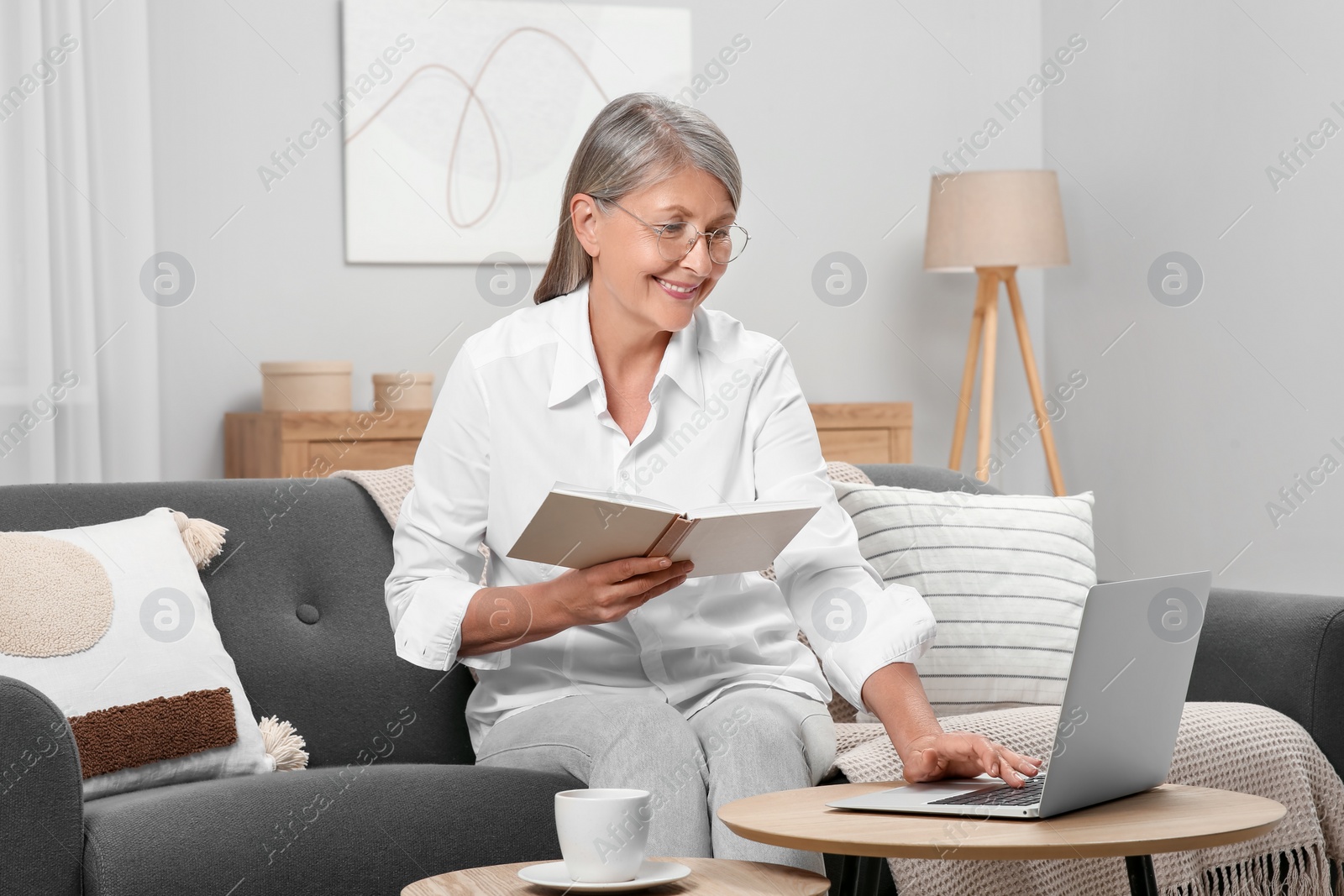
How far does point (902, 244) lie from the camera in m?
4.23

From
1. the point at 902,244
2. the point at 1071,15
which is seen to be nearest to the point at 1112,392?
the point at 902,244

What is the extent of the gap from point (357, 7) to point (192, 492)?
2.05 meters

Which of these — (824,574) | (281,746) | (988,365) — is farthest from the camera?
(988,365)

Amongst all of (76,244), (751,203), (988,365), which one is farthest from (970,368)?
(76,244)

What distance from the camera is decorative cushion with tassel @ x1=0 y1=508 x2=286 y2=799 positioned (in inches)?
63.6

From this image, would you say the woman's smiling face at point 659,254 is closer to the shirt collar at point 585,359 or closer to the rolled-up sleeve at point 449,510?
the shirt collar at point 585,359

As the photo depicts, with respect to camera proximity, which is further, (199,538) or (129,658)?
(199,538)

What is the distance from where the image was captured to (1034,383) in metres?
3.95

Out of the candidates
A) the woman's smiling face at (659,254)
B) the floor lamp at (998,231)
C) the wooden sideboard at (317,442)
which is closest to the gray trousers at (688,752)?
the woman's smiling face at (659,254)

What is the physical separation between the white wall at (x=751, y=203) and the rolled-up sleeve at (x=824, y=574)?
218cm

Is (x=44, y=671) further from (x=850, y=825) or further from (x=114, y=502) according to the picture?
(x=850, y=825)

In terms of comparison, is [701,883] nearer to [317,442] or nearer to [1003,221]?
[317,442]

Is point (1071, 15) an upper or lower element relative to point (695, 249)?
upper

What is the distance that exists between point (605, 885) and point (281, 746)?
0.89 m
